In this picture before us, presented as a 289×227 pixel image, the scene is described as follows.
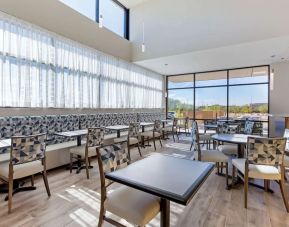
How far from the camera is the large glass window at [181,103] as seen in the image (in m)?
8.75

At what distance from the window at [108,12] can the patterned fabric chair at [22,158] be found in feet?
12.9

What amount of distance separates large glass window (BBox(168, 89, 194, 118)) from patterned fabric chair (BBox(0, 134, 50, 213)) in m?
7.32

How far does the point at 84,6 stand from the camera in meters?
5.22

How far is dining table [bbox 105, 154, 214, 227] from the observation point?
1111 mm

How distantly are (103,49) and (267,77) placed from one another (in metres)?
6.36

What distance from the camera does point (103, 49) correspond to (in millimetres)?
5750

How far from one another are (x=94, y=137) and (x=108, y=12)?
485 centimetres

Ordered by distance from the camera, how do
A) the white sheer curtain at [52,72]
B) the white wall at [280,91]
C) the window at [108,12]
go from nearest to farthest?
the white sheer curtain at [52,72], the window at [108,12], the white wall at [280,91]

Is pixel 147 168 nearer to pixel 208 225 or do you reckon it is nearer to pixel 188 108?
pixel 208 225

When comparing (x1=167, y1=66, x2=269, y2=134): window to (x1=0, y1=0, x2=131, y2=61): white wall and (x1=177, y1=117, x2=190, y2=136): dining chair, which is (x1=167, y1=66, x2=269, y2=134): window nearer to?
(x1=177, y1=117, x2=190, y2=136): dining chair

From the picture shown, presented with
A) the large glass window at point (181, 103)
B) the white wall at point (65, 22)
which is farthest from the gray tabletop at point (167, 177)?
the large glass window at point (181, 103)

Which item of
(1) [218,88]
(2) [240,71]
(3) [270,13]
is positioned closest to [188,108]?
(1) [218,88]

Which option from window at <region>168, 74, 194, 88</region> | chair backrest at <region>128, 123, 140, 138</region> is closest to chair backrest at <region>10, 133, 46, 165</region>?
chair backrest at <region>128, 123, 140, 138</region>

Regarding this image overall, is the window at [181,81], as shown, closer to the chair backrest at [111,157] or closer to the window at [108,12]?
the window at [108,12]
